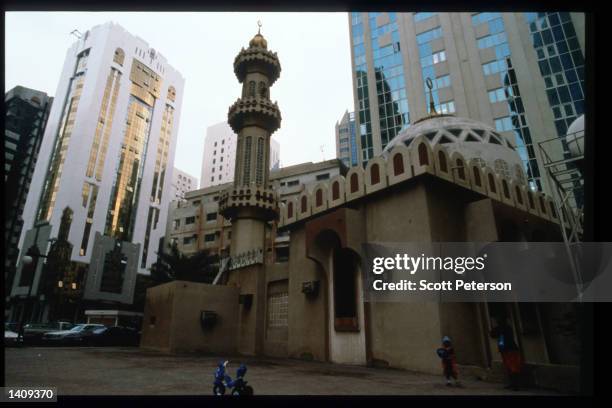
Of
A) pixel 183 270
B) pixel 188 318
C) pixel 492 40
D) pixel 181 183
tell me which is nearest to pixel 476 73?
pixel 492 40

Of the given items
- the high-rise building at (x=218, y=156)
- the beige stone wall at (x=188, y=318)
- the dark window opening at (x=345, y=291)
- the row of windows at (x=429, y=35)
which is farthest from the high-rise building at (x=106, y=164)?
the row of windows at (x=429, y=35)

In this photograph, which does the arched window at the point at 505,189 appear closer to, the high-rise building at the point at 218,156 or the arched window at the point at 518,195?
the arched window at the point at 518,195

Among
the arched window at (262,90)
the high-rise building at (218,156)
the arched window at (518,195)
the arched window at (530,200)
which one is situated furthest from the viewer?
the high-rise building at (218,156)

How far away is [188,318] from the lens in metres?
19.7

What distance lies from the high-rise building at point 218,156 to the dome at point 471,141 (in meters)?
83.8

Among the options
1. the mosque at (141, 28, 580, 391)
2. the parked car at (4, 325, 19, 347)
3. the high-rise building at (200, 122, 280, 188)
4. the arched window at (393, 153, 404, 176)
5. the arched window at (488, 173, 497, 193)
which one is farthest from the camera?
the high-rise building at (200, 122, 280, 188)

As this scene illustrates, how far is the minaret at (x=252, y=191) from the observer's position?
21281 millimetres

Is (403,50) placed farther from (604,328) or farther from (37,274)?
(37,274)

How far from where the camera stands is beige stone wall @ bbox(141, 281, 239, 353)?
63.4ft

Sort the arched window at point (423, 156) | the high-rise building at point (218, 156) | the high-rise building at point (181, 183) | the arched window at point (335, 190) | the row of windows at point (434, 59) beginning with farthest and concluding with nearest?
the high-rise building at point (181, 183) < the high-rise building at point (218, 156) < the row of windows at point (434, 59) < the arched window at point (335, 190) < the arched window at point (423, 156)

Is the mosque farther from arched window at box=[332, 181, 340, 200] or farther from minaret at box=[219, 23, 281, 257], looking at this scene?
minaret at box=[219, 23, 281, 257]

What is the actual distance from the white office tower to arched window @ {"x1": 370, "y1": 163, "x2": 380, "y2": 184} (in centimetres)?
5594

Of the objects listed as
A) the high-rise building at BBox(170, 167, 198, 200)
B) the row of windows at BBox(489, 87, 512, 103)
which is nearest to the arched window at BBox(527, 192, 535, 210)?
the row of windows at BBox(489, 87, 512, 103)

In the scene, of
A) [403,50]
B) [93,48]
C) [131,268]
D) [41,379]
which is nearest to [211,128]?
[93,48]
